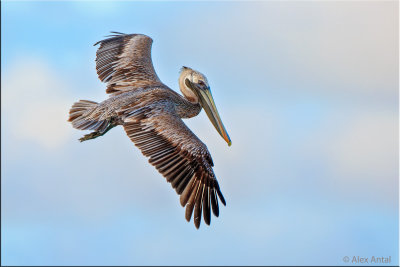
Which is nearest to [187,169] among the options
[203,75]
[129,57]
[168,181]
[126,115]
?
[168,181]

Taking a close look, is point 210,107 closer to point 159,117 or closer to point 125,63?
point 159,117

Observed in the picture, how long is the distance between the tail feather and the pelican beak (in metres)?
2.29

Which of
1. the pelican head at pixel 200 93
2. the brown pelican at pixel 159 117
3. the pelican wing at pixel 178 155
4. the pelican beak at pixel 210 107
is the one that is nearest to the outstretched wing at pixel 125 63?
the brown pelican at pixel 159 117

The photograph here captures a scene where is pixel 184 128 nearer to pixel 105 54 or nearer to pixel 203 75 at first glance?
pixel 203 75

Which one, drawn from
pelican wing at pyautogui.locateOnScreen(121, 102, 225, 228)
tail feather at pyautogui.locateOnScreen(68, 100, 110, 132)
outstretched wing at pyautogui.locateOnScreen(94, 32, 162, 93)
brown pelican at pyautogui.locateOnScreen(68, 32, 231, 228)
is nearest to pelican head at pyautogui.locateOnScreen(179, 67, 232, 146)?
brown pelican at pyautogui.locateOnScreen(68, 32, 231, 228)

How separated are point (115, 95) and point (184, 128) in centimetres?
241

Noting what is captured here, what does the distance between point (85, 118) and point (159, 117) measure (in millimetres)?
1589

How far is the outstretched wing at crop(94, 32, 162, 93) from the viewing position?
15.5 m

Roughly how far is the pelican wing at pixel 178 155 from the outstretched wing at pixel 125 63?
194 cm

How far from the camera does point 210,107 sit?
50.3ft

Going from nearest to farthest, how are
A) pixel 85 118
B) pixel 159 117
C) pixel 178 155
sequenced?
1. pixel 178 155
2. pixel 159 117
3. pixel 85 118

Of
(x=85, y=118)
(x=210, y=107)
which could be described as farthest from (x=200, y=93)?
(x=85, y=118)

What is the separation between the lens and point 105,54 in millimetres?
16781

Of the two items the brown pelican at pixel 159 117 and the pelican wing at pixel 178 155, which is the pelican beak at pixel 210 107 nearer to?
the brown pelican at pixel 159 117
